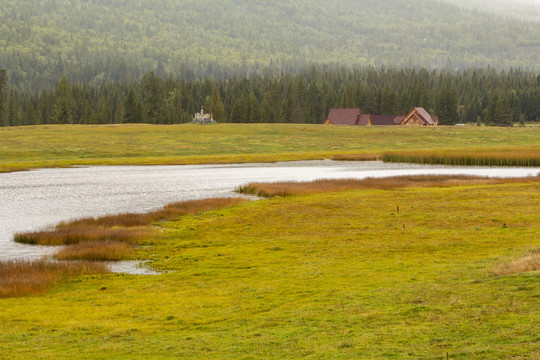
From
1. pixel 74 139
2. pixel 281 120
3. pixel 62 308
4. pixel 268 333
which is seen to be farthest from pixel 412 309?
pixel 281 120

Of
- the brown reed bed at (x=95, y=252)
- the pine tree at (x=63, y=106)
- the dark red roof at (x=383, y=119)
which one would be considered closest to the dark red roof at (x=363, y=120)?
the dark red roof at (x=383, y=119)

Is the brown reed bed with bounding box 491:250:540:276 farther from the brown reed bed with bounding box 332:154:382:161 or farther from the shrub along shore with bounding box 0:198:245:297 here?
the brown reed bed with bounding box 332:154:382:161

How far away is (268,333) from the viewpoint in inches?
617

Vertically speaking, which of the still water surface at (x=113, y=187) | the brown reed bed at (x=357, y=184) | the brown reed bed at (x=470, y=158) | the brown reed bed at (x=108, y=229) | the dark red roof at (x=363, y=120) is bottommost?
the still water surface at (x=113, y=187)

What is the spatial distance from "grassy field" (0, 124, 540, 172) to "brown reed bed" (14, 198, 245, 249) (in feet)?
162

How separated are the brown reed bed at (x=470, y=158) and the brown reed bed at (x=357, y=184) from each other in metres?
30.7

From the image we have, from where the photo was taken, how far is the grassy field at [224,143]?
346 ft

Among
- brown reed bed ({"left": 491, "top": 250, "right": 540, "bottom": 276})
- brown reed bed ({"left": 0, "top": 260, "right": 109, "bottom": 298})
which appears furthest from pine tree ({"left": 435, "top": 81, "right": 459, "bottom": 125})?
brown reed bed ({"left": 0, "top": 260, "right": 109, "bottom": 298})

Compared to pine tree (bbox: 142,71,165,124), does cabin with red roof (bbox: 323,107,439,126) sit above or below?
below

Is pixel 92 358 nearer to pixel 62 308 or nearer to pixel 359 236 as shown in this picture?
pixel 62 308

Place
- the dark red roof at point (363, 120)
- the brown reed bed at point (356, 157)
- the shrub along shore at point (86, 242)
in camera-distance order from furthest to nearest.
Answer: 1. the dark red roof at point (363, 120)
2. the brown reed bed at point (356, 157)
3. the shrub along shore at point (86, 242)

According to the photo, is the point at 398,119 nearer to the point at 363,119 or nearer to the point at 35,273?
the point at 363,119

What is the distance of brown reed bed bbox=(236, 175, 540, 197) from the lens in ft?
182

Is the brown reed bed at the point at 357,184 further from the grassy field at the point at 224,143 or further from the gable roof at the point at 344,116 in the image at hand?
the gable roof at the point at 344,116
